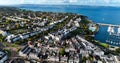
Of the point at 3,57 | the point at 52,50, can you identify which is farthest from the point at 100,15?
the point at 3,57

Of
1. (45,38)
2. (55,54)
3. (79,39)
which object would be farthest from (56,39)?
(55,54)

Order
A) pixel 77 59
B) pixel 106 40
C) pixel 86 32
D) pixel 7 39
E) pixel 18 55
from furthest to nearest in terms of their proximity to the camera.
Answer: pixel 86 32, pixel 106 40, pixel 7 39, pixel 18 55, pixel 77 59

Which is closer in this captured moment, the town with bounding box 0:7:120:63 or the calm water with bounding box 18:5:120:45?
the town with bounding box 0:7:120:63

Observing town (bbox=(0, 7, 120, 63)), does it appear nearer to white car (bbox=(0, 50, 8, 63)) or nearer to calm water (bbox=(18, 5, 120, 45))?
white car (bbox=(0, 50, 8, 63))

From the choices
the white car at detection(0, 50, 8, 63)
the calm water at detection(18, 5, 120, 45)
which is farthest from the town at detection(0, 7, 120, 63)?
the calm water at detection(18, 5, 120, 45)

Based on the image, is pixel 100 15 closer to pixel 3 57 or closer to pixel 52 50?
pixel 52 50

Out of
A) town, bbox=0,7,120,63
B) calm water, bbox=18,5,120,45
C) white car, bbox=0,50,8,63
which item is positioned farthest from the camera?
calm water, bbox=18,5,120,45

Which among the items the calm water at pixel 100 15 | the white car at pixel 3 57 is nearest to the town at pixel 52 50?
the white car at pixel 3 57

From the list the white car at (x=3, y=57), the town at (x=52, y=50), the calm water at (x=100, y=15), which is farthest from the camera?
the calm water at (x=100, y=15)

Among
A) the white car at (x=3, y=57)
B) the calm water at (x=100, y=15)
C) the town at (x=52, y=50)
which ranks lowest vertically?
the calm water at (x=100, y=15)

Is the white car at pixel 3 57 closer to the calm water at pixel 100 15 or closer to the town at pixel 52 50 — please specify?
the town at pixel 52 50

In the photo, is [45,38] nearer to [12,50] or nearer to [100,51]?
[12,50]
